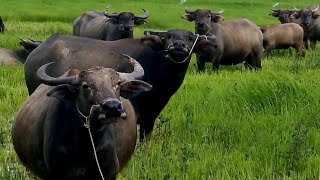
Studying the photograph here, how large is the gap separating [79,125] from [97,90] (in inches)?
18.4

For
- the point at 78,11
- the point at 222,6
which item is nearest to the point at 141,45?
the point at 78,11

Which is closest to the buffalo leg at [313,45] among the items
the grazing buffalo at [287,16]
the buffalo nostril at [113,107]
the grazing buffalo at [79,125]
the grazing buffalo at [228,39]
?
the grazing buffalo at [287,16]

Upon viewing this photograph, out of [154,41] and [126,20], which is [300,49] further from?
[154,41]

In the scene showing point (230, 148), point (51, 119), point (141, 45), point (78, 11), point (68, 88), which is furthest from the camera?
point (78, 11)

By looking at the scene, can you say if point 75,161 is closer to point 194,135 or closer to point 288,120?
point 194,135

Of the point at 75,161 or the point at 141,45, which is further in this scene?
the point at 141,45

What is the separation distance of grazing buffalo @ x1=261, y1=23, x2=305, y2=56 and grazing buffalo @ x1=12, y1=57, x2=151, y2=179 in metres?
12.0

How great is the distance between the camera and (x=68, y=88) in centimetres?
460

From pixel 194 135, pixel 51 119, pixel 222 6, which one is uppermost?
pixel 51 119

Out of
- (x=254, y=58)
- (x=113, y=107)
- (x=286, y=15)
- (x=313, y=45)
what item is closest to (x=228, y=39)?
(x=254, y=58)

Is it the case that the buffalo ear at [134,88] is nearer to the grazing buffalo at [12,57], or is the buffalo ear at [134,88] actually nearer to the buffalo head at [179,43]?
the buffalo head at [179,43]

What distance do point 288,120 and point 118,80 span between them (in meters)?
3.26

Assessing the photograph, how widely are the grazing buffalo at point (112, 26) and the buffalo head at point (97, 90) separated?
7.83 m

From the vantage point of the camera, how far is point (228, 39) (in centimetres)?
1395
